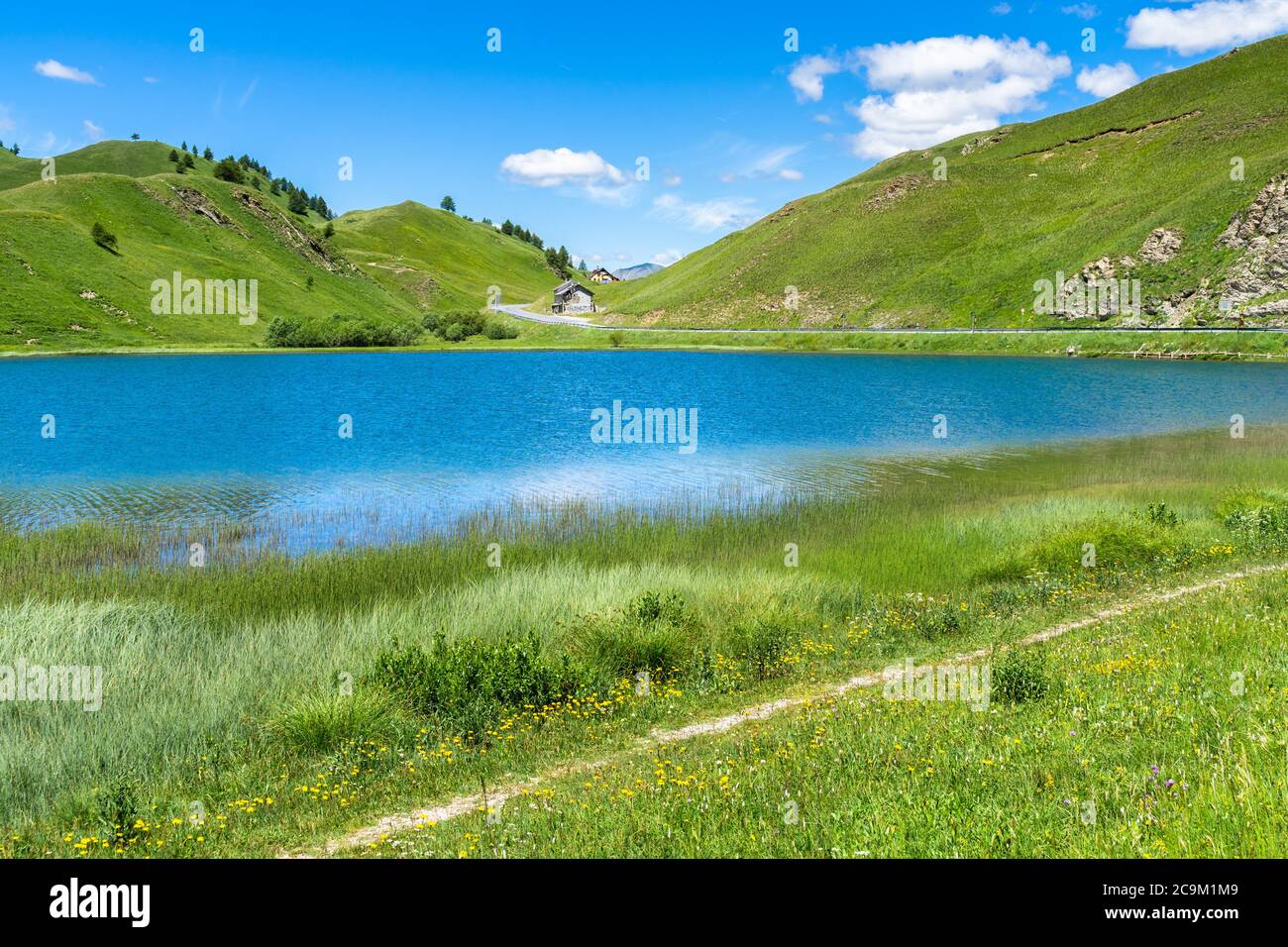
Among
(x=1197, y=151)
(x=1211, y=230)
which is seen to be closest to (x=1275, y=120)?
(x=1197, y=151)

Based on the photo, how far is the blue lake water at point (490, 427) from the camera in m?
29.4

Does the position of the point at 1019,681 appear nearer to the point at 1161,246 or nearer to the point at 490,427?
the point at 490,427

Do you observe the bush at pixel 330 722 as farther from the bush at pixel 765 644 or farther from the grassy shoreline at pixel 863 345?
the grassy shoreline at pixel 863 345

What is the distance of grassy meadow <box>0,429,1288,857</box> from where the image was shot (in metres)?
8.20

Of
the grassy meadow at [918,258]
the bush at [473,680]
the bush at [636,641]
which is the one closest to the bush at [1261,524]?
the bush at [636,641]


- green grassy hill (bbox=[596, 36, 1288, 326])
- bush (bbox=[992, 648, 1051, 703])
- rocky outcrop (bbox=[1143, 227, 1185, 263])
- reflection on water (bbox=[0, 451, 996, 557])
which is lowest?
bush (bbox=[992, 648, 1051, 703])

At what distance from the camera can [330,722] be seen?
11117 mm

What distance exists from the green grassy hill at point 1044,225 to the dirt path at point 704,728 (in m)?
106

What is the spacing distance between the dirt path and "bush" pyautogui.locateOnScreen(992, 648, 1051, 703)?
1.48 metres

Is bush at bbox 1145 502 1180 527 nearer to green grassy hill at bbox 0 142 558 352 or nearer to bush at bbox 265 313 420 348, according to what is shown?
green grassy hill at bbox 0 142 558 352

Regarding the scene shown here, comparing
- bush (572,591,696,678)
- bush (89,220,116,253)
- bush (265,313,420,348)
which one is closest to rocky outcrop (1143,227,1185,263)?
bush (265,313,420,348)

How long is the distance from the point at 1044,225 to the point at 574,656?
6678 inches
